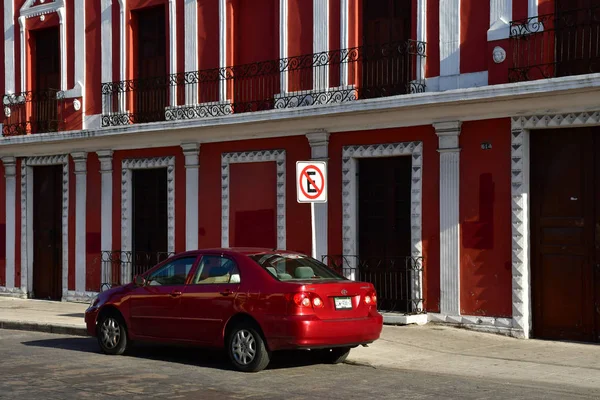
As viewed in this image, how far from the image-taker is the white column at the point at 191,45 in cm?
2045

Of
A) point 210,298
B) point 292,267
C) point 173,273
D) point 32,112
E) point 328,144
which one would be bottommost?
point 210,298

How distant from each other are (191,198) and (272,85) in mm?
3155

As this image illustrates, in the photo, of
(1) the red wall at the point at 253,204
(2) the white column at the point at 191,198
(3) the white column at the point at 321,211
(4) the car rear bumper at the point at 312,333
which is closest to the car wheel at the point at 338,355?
(4) the car rear bumper at the point at 312,333

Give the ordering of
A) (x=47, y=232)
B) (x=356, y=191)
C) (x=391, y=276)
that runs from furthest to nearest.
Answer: (x=47, y=232) < (x=356, y=191) < (x=391, y=276)

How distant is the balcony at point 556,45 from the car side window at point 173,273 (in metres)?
6.18

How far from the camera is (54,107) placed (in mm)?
23312

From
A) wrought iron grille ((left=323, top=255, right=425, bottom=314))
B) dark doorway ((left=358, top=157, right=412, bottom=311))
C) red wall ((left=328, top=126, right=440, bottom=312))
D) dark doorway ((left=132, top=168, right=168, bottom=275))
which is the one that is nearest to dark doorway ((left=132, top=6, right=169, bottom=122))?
dark doorway ((left=132, top=168, right=168, bottom=275))

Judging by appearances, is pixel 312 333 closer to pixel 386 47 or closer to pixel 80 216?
pixel 386 47

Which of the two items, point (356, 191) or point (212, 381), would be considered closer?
point (212, 381)

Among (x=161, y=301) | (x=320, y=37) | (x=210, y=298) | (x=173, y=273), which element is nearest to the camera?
(x=210, y=298)

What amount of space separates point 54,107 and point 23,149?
142 cm

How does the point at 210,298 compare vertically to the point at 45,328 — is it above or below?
above

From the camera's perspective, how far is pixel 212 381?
11000 millimetres

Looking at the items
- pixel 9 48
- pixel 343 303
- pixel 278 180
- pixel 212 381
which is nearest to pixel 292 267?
pixel 343 303
